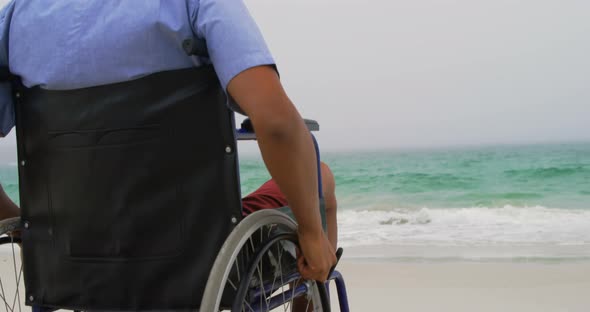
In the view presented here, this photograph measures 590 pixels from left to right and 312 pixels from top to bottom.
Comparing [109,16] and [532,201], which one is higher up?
[109,16]

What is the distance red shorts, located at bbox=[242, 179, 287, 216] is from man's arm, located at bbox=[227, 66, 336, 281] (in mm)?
196

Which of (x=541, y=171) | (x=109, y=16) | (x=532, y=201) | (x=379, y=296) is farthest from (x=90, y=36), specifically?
(x=541, y=171)

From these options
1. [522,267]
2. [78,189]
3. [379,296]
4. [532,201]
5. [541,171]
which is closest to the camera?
[78,189]

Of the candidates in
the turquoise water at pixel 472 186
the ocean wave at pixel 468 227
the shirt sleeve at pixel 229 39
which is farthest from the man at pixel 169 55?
the turquoise water at pixel 472 186

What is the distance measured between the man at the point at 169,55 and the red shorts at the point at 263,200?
0.55 feet

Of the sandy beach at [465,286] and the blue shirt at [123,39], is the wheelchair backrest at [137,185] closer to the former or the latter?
the blue shirt at [123,39]

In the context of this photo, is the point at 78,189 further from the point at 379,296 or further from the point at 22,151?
the point at 379,296

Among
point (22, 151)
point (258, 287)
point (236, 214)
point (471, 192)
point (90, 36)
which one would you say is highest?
point (90, 36)

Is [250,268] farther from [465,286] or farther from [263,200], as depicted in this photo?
[465,286]

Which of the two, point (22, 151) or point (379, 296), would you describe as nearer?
point (22, 151)

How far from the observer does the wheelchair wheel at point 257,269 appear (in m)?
0.91

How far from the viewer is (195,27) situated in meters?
0.94

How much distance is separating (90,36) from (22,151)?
25 cm

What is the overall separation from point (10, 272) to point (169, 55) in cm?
358
